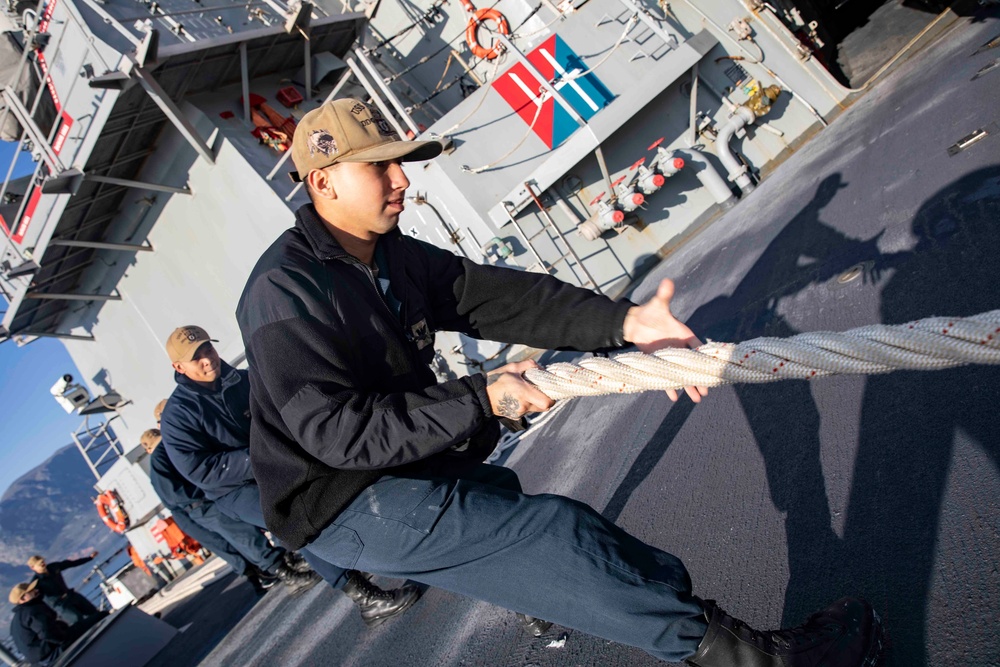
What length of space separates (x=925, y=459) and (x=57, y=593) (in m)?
9.37

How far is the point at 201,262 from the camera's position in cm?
937

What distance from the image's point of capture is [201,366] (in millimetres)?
4445

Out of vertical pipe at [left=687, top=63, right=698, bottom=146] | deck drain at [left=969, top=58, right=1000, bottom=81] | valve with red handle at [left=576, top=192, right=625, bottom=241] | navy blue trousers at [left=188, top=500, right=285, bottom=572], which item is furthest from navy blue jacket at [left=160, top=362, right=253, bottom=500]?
vertical pipe at [left=687, top=63, right=698, bottom=146]

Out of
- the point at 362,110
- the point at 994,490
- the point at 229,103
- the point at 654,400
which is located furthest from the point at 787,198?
the point at 229,103

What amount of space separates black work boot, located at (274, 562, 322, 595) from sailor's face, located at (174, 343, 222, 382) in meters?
2.10

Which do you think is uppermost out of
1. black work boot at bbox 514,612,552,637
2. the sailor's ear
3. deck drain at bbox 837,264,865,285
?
the sailor's ear

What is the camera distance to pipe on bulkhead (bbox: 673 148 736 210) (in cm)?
876

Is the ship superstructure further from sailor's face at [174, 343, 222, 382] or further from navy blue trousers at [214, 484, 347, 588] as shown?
navy blue trousers at [214, 484, 347, 588]

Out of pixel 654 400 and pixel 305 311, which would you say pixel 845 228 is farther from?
pixel 305 311

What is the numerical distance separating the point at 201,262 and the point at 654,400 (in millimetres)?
7388

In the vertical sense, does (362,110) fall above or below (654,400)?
above

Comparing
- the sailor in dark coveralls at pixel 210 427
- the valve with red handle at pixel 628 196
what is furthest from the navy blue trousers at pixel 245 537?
the valve with red handle at pixel 628 196

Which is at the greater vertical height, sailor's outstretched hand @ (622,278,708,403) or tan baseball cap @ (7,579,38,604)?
tan baseball cap @ (7,579,38,604)

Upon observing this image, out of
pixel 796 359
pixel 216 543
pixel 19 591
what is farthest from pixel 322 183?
pixel 19 591
